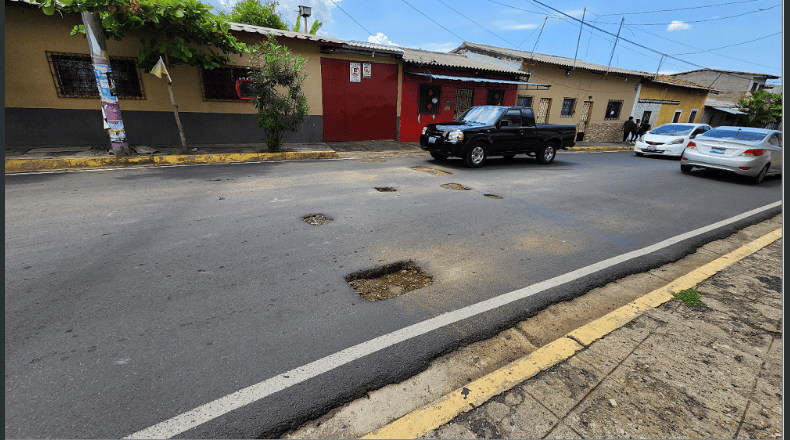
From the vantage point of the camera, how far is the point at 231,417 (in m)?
1.76

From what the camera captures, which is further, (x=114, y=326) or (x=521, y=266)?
(x=521, y=266)

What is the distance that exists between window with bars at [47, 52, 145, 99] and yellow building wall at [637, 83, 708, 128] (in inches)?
1096

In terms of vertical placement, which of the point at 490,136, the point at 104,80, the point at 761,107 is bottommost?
the point at 490,136

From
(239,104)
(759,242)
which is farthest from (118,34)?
(759,242)

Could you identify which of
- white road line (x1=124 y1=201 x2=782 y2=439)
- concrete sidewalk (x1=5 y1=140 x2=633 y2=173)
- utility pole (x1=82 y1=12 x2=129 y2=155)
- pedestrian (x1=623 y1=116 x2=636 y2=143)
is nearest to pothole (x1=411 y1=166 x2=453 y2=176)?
concrete sidewalk (x1=5 y1=140 x2=633 y2=173)

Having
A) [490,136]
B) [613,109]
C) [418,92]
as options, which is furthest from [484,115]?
[613,109]

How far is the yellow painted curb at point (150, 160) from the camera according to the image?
7277 mm

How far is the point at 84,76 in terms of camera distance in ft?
32.0

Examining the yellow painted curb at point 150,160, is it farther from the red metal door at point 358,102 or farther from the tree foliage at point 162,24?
the red metal door at point 358,102

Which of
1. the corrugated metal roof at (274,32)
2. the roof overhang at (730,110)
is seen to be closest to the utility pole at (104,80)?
the corrugated metal roof at (274,32)

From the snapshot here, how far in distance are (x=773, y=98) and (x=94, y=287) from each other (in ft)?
144

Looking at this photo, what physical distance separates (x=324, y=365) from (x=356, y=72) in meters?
13.2

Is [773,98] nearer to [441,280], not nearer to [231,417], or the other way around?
[441,280]

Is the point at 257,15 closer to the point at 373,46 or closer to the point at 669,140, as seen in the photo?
the point at 373,46
